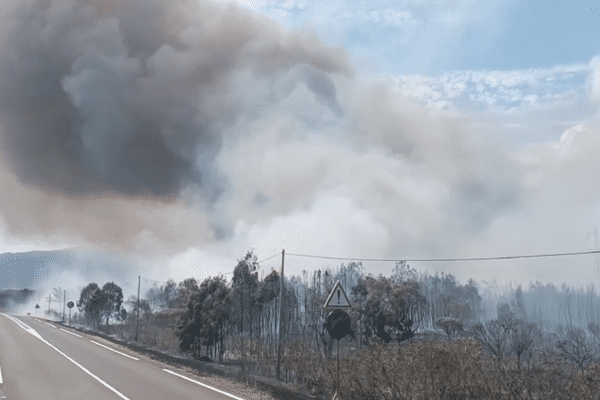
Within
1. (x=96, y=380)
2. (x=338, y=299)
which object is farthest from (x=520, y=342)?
(x=96, y=380)

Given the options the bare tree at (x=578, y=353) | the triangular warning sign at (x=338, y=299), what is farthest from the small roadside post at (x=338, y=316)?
the bare tree at (x=578, y=353)

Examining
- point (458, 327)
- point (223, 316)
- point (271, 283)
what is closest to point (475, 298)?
point (458, 327)

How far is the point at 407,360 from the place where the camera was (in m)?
16.1

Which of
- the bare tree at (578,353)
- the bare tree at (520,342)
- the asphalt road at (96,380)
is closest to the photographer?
the asphalt road at (96,380)

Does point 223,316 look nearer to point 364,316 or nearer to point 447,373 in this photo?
point 364,316

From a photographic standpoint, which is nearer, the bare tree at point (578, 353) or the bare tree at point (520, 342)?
the bare tree at point (578, 353)

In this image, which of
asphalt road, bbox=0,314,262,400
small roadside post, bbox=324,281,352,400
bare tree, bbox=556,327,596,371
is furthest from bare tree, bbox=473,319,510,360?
asphalt road, bbox=0,314,262,400

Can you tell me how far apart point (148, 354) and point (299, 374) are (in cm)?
1508

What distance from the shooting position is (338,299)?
43.9 ft

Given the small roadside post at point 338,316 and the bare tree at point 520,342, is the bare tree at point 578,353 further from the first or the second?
the small roadside post at point 338,316

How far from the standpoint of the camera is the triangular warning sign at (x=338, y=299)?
13.2 meters

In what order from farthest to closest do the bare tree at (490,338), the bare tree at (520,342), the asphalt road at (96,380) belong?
1. the bare tree at (520,342)
2. the bare tree at (490,338)
3. the asphalt road at (96,380)

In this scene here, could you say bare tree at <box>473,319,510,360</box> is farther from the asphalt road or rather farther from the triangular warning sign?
the triangular warning sign

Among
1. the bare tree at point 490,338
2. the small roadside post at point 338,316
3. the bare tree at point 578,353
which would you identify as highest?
the small roadside post at point 338,316
